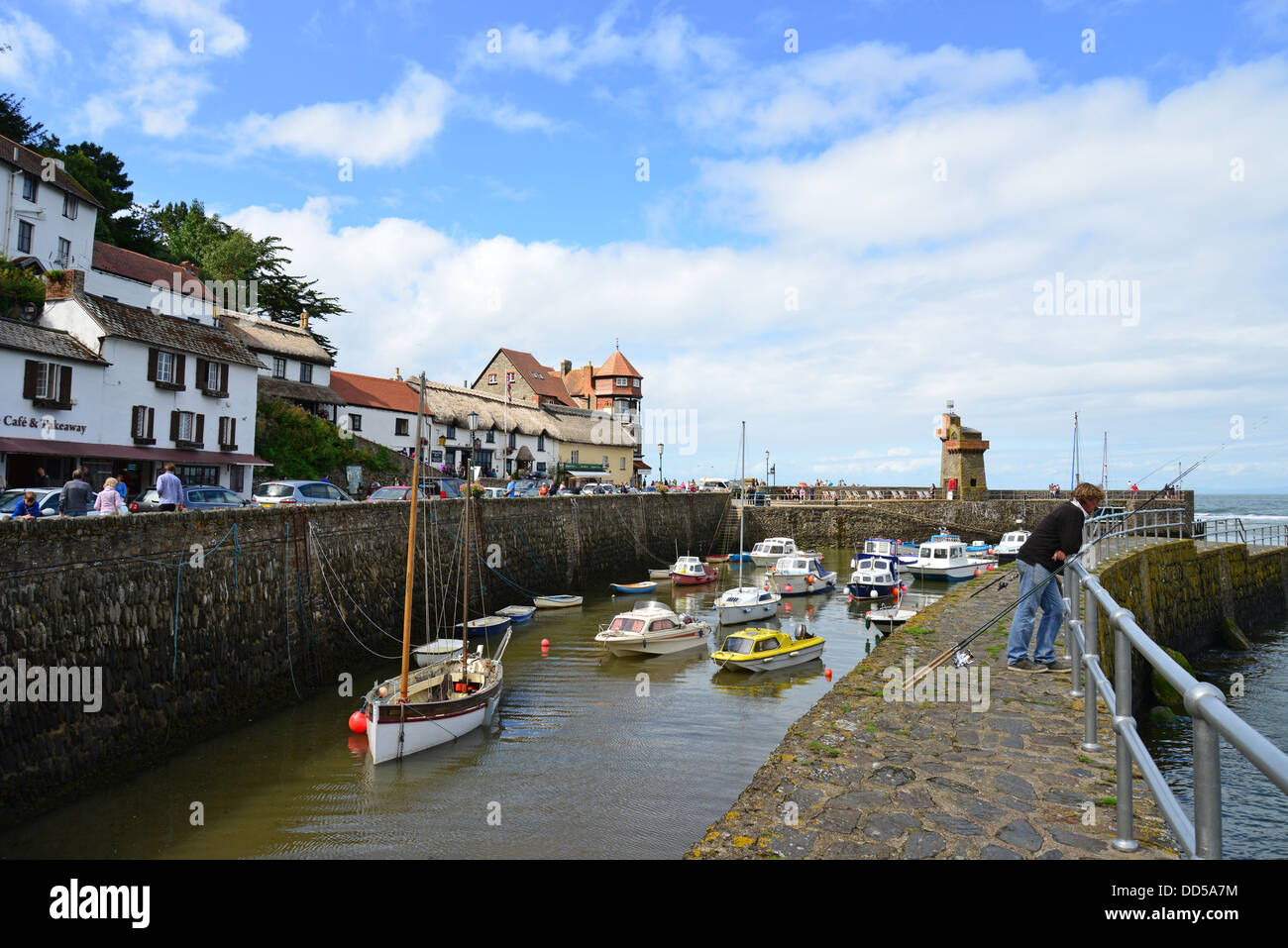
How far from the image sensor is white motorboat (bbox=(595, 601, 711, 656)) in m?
24.8

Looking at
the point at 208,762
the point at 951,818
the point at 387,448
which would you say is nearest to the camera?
the point at 951,818

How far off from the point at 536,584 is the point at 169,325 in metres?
20.8

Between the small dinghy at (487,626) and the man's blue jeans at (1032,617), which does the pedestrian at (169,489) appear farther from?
the man's blue jeans at (1032,617)

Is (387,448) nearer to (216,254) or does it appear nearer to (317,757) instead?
(216,254)

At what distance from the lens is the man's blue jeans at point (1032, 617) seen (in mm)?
9398

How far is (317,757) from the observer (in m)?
15.5

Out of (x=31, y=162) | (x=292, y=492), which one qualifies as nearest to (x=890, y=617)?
(x=292, y=492)

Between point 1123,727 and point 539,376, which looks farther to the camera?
point 539,376

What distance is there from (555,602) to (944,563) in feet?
72.8

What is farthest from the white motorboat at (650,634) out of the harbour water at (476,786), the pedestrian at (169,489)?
the pedestrian at (169,489)

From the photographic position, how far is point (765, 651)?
2311 centimetres

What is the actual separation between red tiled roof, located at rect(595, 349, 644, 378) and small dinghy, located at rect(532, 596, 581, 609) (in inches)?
2282

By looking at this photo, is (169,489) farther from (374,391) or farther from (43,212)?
(374,391)

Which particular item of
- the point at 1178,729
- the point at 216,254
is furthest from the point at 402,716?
the point at 216,254
